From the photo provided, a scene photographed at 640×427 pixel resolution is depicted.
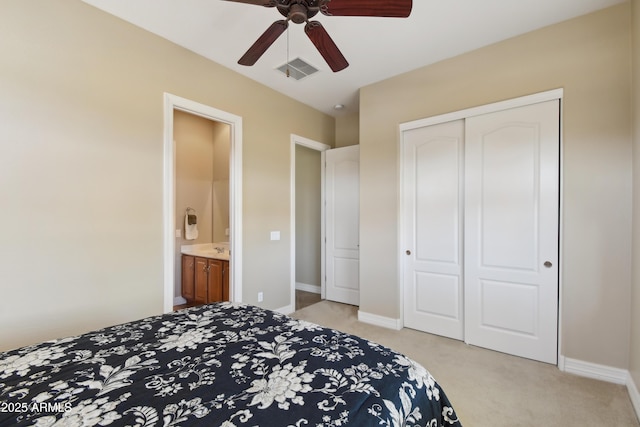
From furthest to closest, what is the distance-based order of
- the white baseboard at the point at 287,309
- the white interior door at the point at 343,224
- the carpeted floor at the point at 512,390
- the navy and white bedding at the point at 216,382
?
1. the white interior door at the point at 343,224
2. the white baseboard at the point at 287,309
3. the carpeted floor at the point at 512,390
4. the navy and white bedding at the point at 216,382

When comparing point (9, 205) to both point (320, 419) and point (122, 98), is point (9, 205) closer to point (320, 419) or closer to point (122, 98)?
point (122, 98)

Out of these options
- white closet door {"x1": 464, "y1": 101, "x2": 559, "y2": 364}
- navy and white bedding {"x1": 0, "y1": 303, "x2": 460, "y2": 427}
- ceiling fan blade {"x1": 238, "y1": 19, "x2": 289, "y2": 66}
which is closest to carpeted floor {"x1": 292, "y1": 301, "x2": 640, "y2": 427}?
white closet door {"x1": 464, "y1": 101, "x2": 559, "y2": 364}

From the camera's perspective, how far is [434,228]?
308 centimetres

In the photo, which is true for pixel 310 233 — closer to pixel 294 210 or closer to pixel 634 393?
pixel 294 210

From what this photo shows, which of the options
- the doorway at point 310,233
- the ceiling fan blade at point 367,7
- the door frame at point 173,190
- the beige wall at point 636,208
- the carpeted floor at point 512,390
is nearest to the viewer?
the ceiling fan blade at point 367,7

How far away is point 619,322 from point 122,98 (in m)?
4.26

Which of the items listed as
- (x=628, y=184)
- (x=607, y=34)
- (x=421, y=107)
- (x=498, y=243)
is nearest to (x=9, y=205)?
(x=421, y=107)

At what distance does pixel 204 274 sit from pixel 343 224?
81.2 inches

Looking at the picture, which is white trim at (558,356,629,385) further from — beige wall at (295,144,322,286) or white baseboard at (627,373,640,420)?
beige wall at (295,144,322,286)

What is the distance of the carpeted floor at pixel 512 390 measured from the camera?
181 cm

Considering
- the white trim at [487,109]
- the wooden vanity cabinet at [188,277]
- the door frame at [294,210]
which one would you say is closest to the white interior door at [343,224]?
the door frame at [294,210]

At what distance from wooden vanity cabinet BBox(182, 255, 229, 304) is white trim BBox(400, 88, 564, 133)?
279 centimetres

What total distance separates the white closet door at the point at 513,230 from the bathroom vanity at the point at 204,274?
2.79m

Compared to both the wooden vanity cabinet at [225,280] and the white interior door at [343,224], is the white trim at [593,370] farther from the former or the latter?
the wooden vanity cabinet at [225,280]
